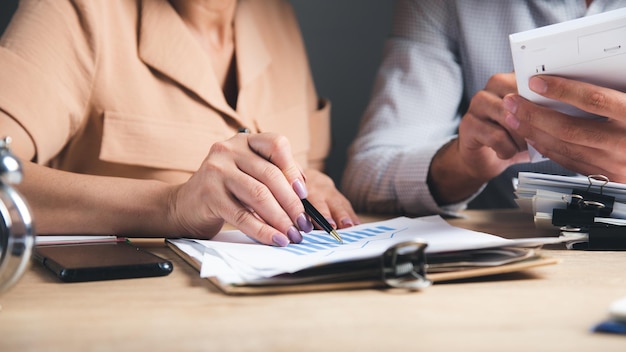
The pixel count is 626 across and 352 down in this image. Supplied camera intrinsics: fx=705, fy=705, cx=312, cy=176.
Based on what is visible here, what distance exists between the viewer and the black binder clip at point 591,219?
0.88 m

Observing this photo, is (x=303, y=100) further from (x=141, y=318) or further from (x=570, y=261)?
(x=141, y=318)

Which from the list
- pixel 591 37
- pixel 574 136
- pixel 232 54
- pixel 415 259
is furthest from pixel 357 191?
pixel 415 259

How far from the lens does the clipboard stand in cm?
66

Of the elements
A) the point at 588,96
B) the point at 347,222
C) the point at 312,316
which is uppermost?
the point at 588,96

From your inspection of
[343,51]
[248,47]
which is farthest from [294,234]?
[343,51]

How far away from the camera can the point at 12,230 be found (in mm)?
547

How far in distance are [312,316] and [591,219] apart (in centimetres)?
47

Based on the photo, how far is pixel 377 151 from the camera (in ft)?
4.74

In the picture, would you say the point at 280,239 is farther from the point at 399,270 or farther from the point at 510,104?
the point at 510,104

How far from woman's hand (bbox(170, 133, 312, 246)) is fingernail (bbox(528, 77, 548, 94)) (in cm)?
33

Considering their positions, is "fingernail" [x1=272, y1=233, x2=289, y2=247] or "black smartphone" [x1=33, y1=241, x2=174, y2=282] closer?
"black smartphone" [x1=33, y1=241, x2=174, y2=282]

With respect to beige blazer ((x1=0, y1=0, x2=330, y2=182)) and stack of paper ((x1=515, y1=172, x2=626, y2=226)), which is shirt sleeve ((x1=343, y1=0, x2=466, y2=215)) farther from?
stack of paper ((x1=515, y1=172, x2=626, y2=226))

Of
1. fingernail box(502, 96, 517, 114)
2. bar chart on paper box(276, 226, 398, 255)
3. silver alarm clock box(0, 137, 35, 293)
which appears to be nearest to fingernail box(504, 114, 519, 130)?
fingernail box(502, 96, 517, 114)

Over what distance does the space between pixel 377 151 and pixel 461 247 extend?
0.76 m
